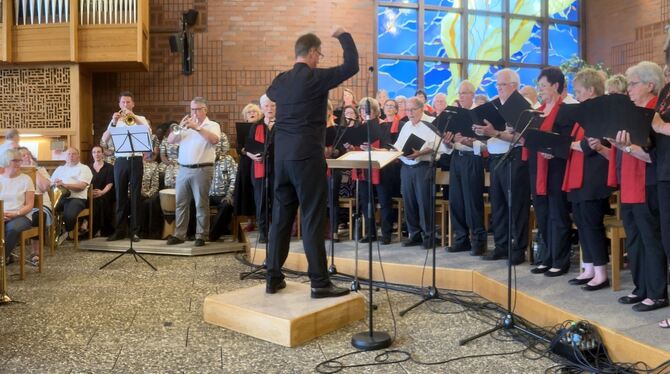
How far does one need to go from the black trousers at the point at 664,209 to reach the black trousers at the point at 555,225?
40.6 inches

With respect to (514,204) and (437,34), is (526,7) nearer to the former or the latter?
(437,34)

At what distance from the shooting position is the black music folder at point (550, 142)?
13.1 ft

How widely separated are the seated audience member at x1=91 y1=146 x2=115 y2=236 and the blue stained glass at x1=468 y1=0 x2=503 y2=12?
258 inches

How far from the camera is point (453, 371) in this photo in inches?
120

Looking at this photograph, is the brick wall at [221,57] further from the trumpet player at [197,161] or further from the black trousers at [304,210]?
the black trousers at [304,210]

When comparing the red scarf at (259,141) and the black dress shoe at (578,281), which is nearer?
the black dress shoe at (578,281)

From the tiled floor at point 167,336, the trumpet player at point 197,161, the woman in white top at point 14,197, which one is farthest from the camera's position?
the trumpet player at point 197,161

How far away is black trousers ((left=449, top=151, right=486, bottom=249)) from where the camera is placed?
5.34 m

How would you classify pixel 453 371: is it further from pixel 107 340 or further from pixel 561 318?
pixel 107 340

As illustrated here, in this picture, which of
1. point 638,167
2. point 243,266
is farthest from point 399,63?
point 638,167

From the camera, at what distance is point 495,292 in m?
4.34

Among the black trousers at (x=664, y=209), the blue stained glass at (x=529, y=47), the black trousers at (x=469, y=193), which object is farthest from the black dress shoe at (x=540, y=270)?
the blue stained glass at (x=529, y=47)

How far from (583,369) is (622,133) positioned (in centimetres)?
121

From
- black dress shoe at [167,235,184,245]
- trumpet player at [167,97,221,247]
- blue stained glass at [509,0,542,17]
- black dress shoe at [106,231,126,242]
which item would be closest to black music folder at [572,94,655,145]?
trumpet player at [167,97,221,247]
